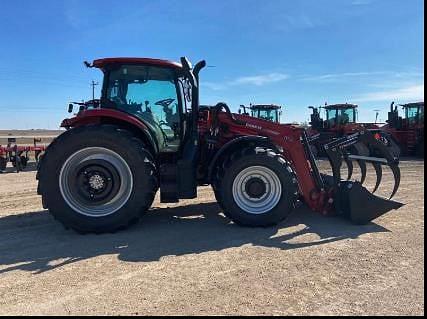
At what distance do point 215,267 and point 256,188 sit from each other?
1.93 meters

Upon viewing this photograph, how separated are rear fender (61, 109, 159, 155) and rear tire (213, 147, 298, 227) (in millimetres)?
1153

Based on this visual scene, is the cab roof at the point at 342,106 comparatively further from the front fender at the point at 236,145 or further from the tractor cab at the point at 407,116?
the front fender at the point at 236,145

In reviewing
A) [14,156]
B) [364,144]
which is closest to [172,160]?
[364,144]

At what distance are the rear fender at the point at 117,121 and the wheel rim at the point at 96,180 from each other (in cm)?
49

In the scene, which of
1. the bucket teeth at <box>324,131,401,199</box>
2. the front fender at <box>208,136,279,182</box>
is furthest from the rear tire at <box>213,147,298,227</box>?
the bucket teeth at <box>324,131,401,199</box>

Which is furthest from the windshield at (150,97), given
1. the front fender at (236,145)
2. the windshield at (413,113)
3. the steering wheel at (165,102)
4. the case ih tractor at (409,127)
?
the windshield at (413,113)

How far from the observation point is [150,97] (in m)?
6.66

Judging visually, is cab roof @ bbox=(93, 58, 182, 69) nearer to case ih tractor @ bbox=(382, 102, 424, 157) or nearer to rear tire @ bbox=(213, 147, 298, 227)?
rear tire @ bbox=(213, 147, 298, 227)

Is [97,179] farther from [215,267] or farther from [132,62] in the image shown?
[215,267]

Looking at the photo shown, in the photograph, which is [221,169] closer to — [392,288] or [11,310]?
[392,288]

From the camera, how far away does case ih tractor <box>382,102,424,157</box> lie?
808 inches

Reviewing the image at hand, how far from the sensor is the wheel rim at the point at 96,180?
240 inches

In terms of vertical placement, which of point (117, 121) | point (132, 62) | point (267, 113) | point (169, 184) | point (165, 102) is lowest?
point (169, 184)

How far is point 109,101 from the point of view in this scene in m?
6.55
